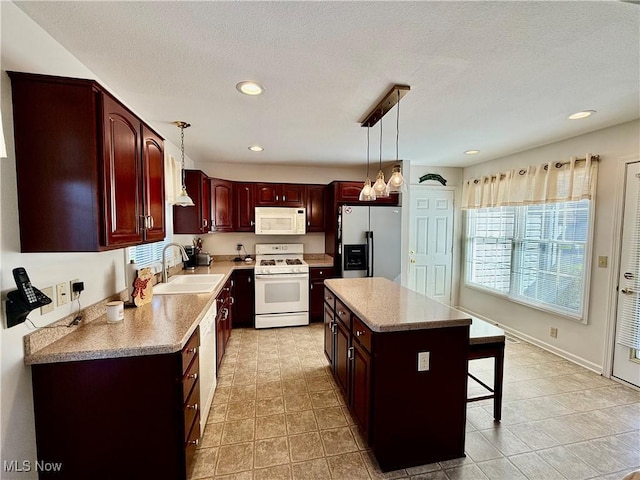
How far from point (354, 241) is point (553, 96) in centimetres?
256

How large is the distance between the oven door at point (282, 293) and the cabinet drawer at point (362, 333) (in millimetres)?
2018

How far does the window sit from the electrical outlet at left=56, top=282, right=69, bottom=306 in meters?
4.38

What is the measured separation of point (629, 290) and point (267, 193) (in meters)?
4.19

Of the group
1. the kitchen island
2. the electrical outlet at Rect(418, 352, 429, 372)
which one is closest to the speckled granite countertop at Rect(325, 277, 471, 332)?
the kitchen island

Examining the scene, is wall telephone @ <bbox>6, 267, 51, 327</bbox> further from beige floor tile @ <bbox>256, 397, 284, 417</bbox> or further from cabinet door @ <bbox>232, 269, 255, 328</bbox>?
cabinet door @ <bbox>232, 269, 255, 328</bbox>

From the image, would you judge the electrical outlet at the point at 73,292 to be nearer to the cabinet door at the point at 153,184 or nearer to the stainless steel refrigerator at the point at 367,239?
the cabinet door at the point at 153,184

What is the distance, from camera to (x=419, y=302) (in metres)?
2.03

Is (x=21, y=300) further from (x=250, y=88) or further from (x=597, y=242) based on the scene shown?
(x=597, y=242)

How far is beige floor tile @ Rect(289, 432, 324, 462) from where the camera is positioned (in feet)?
5.76

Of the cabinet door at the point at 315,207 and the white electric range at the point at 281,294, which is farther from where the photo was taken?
the cabinet door at the point at 315,207

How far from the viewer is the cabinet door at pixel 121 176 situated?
135 centimetres

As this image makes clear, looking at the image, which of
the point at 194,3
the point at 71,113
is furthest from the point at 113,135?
the point at 194,3

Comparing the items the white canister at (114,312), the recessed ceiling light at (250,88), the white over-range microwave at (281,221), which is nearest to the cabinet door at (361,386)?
the white canister at (114,312)

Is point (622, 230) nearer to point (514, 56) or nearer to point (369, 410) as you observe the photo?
point (514, 56)
